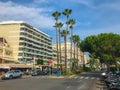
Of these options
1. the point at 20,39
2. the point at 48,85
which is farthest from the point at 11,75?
the point at 20,39

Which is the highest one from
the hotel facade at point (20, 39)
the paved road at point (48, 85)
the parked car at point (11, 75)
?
the hotel facade at point (20, 39)

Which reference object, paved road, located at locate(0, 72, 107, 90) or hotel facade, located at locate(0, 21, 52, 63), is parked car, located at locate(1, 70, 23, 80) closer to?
paved road, located at locate(0, 72, 107, 90)

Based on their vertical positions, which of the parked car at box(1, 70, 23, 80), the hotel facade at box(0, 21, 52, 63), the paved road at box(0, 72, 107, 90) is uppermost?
the hotel facade at box(0, 21, 52, 63)

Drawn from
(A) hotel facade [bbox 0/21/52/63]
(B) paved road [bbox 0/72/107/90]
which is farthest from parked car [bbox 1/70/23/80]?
(A) hotel facade [bbox 0/21/52/63]

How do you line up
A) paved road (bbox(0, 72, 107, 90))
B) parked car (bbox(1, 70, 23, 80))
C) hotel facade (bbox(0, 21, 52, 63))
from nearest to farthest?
paved road (bbox(0, 72, 107, 90))
parked car (bbox(1, 70, 23, 80))
hotel facade (bbox(0, 21, 52, 63))

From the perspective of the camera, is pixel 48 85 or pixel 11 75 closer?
pixel 48 85

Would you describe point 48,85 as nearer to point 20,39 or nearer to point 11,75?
point 11,75

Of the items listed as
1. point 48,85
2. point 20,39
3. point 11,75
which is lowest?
point 48,85

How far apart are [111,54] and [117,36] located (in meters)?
4.17

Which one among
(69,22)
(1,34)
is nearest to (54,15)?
(69,22)

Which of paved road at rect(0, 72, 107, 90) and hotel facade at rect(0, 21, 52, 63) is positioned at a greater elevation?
hotel facade at rect(0, 21, 52, 63)

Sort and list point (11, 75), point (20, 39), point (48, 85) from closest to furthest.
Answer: point (48, 85) → point (11, 75) → point (20, 39)

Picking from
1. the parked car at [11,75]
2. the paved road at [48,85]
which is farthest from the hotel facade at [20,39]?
the paved road at [48,85]

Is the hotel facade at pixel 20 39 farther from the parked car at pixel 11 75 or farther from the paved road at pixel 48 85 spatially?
the paved road at pixel 48 85
